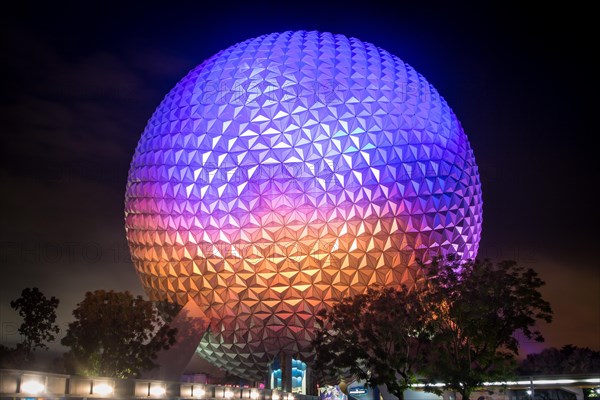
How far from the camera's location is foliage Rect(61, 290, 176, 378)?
30766 mm

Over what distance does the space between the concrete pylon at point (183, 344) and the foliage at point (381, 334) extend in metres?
6.60

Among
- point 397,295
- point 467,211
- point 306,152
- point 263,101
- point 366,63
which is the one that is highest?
point 366,63

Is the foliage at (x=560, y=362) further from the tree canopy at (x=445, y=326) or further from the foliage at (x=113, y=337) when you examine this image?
the foliage at (x=113, y=337)

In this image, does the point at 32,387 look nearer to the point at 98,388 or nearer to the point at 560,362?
the point at 98,388

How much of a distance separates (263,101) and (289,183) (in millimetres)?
4834

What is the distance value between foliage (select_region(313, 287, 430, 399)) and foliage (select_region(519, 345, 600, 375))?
4479cm

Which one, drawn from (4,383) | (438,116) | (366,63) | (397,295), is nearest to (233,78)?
(366,63)

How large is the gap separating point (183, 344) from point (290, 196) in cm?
994

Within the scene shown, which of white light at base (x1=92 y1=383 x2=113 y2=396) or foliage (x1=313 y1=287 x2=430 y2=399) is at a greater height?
foliage (x1=313 y1=287 x2=430 y2=399)

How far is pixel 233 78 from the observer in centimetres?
3244

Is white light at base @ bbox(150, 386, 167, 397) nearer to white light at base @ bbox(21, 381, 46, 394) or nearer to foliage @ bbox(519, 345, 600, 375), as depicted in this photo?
white light at base @ bbox(21, 381, 46, 394)

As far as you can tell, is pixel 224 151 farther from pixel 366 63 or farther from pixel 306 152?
pixel 366 63

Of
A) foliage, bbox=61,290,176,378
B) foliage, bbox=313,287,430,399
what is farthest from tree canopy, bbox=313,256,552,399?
foliage, bbox=61,290,176,378

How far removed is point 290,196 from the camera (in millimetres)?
28844
